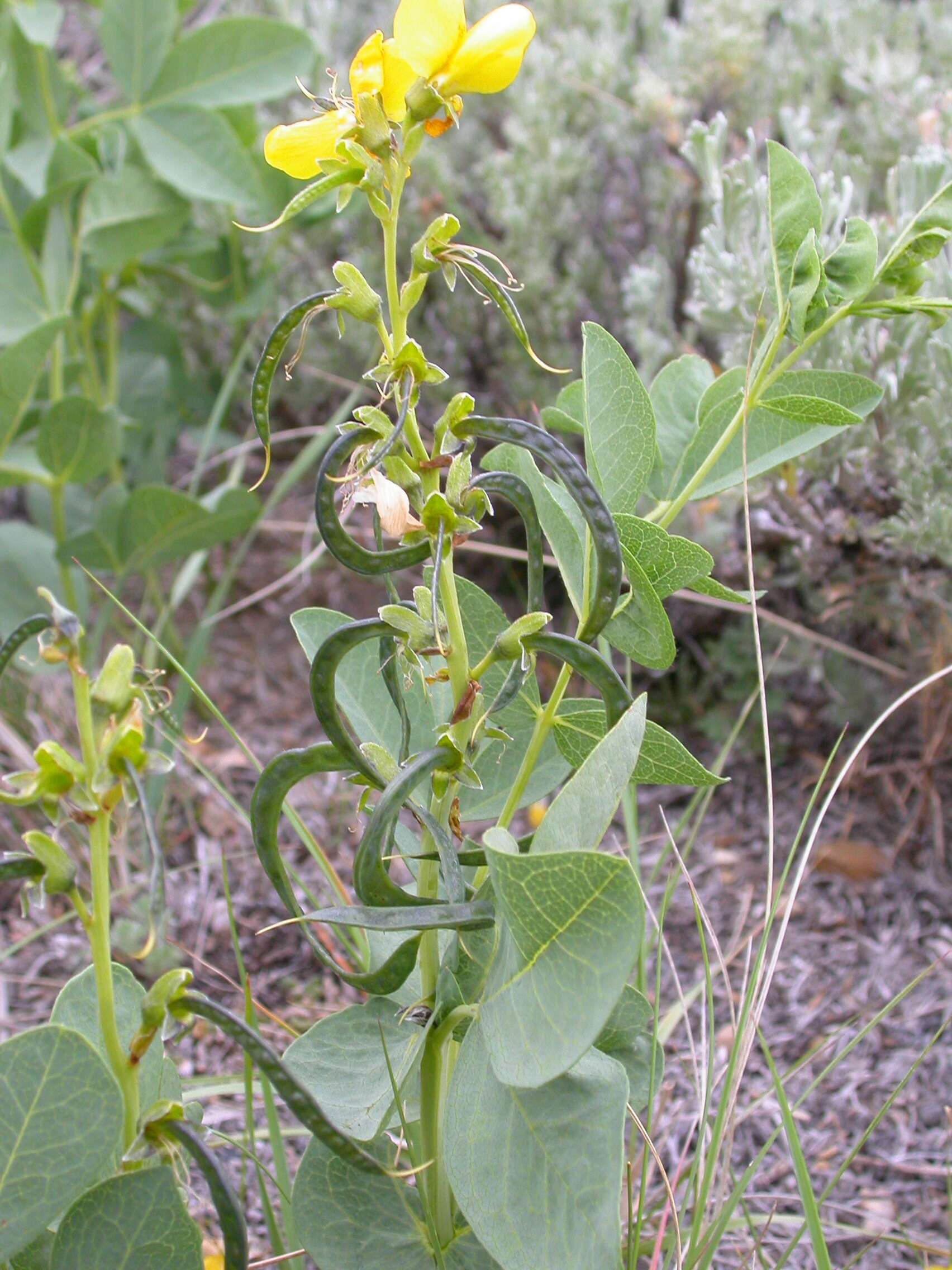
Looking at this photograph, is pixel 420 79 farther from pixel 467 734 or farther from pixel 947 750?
pixel 947 750

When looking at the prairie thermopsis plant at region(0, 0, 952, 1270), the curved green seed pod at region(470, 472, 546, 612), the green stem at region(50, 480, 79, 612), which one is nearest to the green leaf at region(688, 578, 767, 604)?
the prairie thermopsis plant at region(0, 0, 952, 1270)

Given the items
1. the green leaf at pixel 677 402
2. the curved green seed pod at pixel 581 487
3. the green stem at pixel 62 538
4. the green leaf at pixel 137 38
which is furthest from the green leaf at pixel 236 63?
the curved green seed pod at pixel 581 487

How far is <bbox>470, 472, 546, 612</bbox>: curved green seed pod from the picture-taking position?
0.62 metres

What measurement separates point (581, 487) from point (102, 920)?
0.31 metres

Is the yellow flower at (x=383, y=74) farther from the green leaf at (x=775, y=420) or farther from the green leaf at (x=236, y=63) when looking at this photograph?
the green leaf at (x=236, y=63)

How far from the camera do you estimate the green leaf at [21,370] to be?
139cm

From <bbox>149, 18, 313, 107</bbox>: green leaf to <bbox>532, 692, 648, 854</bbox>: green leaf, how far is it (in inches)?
56.7

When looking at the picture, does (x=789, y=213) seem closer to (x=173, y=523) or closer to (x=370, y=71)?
(x=370, y=71)

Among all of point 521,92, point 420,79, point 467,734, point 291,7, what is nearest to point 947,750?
point 467,734

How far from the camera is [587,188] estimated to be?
7.12 ft

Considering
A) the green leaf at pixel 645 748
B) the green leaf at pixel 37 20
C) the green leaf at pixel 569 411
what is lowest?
the green leaf at pixel 645 748

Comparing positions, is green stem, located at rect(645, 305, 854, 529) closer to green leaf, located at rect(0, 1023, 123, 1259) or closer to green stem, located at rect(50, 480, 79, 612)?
green leaf, located at rect(0, 1023, 123, 1259)

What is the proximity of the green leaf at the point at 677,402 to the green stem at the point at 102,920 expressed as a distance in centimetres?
44

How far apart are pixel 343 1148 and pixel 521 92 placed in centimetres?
201
